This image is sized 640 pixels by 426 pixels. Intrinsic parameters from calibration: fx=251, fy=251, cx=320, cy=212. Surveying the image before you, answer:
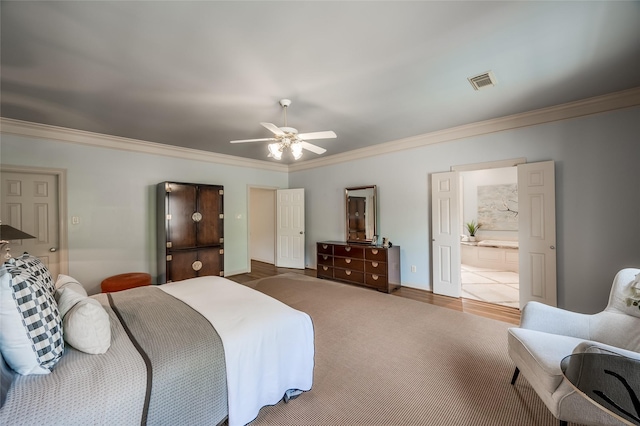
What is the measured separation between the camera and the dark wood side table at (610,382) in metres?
0.95

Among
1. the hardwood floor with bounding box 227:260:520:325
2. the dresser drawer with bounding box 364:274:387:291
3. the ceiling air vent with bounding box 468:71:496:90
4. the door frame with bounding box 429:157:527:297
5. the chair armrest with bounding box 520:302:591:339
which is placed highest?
the ceiling air vent with bounding box 468:71:496:90

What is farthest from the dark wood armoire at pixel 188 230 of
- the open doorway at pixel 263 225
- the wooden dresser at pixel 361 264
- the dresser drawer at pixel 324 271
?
the open doorway at pixel 263 225

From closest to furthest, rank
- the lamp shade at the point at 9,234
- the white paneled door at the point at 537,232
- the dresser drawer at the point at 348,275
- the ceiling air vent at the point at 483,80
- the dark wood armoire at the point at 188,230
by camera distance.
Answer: the lamp shade at the point at 9,234 < the ceiling air vent at the point at 483,80 < the white paneled door at the point at 537,232 < the dark wood armoire at the point at 188,230 < the dresser drawer at the point at 348,275

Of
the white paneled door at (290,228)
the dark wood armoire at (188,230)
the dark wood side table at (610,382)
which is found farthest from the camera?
the white paneled door at (290,228)

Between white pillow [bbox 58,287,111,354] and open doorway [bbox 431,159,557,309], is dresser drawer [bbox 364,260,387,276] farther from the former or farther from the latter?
white pillow [bbox 58,287,111,354]

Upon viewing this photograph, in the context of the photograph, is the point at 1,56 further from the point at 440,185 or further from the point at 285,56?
the point at 440,185

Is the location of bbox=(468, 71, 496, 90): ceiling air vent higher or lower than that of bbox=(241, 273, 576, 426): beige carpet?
higher

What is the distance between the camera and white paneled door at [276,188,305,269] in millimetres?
5926

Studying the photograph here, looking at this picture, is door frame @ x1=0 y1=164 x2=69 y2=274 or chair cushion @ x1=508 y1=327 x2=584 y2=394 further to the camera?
door frame @ x1=0 y1=164 x2=69 y2=274

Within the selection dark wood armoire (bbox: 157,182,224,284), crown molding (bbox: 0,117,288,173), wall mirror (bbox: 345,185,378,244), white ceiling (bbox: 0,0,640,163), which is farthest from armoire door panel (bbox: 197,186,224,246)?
wall mirror (bbox: 345,185,378,244)

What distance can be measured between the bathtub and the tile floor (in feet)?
0.56

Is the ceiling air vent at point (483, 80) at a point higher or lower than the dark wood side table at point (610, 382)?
higher

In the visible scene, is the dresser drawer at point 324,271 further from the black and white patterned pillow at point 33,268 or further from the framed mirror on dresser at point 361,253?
the black and white patterned pillow at point 33,268

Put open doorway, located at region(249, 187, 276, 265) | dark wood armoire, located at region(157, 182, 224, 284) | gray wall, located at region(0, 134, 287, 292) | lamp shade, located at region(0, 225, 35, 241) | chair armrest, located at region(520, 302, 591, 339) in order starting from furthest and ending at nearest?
open doorway, located at region(249, 187, 276, 265), dark wood armoire, located at region(157, 182, 224, 284), gray wall, located at region(0, 134, 287, 292), lamp shade, located at region(0, 225, 35, 241), chair armrest, located at region(520, 302, 591, 339)
